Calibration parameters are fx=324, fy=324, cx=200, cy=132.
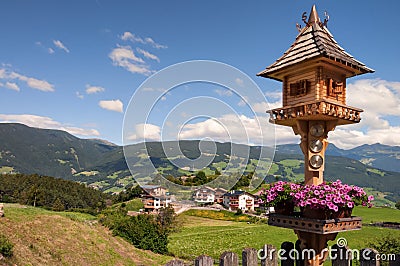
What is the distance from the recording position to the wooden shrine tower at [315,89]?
4.63 m

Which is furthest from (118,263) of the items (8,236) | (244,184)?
(244,184)

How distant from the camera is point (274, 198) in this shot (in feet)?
14.4

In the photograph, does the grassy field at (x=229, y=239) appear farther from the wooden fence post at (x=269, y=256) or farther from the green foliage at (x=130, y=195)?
the green foliage at (x=130, y=195)

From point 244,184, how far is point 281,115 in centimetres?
7980

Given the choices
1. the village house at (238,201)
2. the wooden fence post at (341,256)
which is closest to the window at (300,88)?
the wooden fence post at (341,256)

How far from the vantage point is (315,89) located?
15.7 ft

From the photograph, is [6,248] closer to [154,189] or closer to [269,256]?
[269,256]

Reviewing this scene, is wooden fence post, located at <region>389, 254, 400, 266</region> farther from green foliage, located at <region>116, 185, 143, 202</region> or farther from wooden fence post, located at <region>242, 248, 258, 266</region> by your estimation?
green foliage, located at <region>116, 185, 143, 202</region>

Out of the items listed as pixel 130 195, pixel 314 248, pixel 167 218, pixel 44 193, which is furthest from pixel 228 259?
pixel 130 195

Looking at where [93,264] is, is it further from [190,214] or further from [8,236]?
[190,214]

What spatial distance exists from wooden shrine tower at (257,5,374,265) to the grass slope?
16.6m

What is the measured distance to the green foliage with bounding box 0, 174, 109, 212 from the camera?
48231mm

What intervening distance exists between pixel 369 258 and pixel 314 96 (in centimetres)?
246

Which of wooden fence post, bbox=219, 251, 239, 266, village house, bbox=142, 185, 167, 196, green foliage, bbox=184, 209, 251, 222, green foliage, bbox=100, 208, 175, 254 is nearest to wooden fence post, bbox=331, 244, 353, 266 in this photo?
wooden fence post, bbox=219, 251, 239, 266
